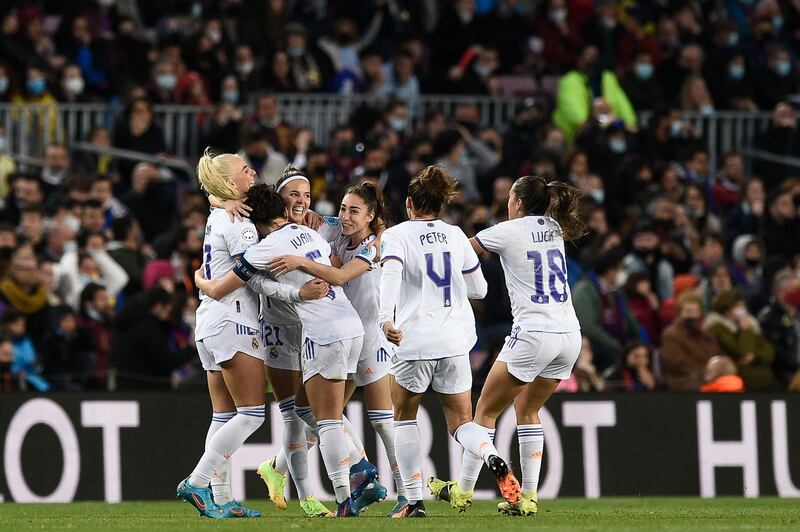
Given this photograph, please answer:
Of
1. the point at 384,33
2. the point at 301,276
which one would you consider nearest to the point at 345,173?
the point at 384,33

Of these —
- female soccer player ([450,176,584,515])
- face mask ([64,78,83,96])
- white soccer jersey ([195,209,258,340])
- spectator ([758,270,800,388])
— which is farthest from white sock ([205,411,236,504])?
face mask ([64,78,83,96])

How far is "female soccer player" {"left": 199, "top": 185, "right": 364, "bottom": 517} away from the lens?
10312 mm

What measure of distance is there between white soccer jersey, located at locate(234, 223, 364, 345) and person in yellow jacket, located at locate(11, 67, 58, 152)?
913 centimetres

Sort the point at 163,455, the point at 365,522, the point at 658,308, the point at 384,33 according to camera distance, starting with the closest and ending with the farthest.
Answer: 1. the point at 365,522
2. the point at 163,455
3. the point at 658,308
4. the point at 384,33

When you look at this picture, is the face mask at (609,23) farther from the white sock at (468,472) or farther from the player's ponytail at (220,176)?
the white sock at (468,472)

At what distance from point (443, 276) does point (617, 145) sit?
10.2m

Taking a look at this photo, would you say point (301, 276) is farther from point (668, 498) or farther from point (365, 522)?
point (668, 498)

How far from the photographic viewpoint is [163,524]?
10.2 metres

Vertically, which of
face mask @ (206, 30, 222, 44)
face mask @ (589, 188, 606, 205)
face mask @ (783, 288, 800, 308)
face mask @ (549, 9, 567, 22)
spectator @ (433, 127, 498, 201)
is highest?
face mask @ (549, 9, 567, 22)

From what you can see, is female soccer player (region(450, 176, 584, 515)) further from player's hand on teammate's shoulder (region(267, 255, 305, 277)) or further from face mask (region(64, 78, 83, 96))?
face mask (region(64, 78, 83, 96))

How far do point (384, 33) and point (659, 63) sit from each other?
369 centimetres

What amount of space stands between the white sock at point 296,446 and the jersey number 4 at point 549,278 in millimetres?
1717

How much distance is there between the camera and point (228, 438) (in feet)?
34.2

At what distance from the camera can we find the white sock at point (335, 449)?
10.3m
